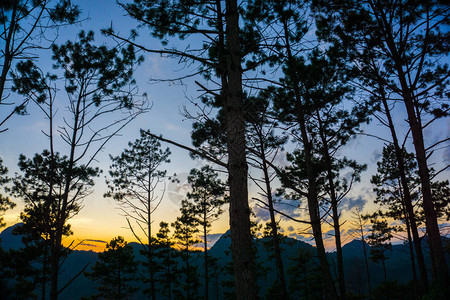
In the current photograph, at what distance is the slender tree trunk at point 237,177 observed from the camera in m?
2.64

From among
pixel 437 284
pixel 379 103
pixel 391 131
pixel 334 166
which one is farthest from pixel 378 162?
pixel 437 284

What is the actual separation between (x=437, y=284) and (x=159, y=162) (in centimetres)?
1390

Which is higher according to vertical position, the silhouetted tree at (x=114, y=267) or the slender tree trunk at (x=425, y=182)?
the slender tree trunk at (x=425, y=182)

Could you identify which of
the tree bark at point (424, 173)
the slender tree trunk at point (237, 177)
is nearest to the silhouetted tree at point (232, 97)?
the slender tree trunk at point (237, 177)

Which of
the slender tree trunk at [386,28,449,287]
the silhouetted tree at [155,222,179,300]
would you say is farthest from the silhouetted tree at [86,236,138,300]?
Answer: the slender tree trunk at [386,28,449,287]

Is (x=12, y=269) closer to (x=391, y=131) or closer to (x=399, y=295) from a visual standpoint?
(x=391, y=131)

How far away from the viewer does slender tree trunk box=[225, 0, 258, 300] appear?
264cm

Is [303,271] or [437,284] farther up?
[437,284]

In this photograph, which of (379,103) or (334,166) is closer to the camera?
(379,103)

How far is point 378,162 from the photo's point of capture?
16828 millimetres

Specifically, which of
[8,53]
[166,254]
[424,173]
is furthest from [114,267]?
[424,173]

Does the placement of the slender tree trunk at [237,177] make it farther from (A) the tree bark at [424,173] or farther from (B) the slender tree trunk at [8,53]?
(A) the tree bark at [424,173]

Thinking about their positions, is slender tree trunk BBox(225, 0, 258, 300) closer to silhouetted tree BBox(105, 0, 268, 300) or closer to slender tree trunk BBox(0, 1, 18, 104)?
silhouetted tree BBox(105, 0, 268, 300)

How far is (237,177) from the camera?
2.95 metres
